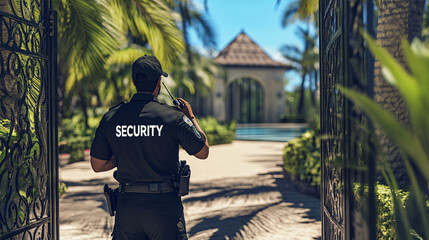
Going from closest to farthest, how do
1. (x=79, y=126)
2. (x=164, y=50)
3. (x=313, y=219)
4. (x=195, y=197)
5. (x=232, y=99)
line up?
(x=313, y=219) < (x=164, y=50) < (x=195, y=197) < (x=79, y=126) < (x=232, y=99)

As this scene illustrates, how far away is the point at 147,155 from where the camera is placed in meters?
2.56

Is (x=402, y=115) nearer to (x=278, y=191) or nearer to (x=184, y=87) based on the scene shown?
(x=278, y=191)

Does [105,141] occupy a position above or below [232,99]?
below

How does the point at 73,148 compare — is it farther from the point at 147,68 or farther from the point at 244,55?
the point at 244,55

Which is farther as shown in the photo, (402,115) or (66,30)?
(66,30)

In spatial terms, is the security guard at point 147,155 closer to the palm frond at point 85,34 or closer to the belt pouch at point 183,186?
the belt pouch at point 183,186

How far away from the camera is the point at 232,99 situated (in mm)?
32281

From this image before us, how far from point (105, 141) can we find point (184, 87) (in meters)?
18.3

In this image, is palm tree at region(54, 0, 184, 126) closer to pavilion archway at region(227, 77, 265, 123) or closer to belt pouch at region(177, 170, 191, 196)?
belt pouch at region(177, 170, 191, 196)

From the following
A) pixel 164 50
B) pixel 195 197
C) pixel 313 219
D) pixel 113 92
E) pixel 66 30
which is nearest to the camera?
pixel 313 219

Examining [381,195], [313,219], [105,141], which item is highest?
[105,141]

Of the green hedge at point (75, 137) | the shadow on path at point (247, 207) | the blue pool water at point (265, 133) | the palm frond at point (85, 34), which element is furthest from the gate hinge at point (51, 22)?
the blue pool water at point (265, 133)

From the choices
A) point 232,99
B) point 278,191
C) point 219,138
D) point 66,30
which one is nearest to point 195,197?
point 278,191

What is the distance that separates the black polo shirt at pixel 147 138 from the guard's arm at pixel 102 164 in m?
0.12
